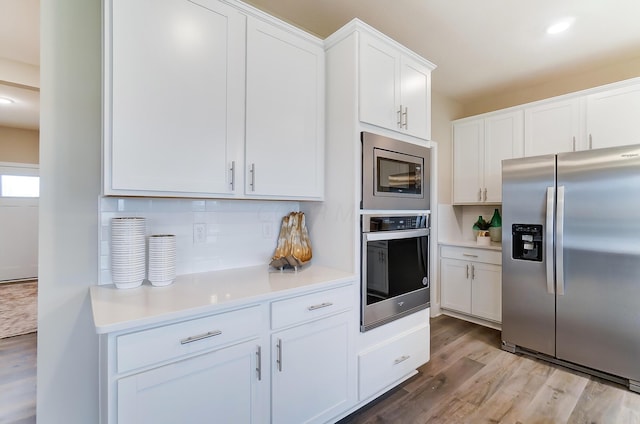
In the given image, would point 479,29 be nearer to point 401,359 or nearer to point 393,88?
point 393,88

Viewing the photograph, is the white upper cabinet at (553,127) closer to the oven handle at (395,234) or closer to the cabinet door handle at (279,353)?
the oven handle at (395,234)

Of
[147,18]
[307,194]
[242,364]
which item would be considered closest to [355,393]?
[242,364]

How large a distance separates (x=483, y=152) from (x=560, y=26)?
133 cm

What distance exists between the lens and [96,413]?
153cm

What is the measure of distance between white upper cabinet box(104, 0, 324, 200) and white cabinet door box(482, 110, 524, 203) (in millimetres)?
2361

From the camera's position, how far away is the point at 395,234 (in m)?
1.95

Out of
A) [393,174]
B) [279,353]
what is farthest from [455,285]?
[279,353]

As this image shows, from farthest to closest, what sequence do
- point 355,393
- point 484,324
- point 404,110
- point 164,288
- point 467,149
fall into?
1. point 467,149
2. point 484,324
3. point 404,110
4. point 355,393
5. point 164,288

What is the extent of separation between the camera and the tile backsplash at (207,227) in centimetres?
155

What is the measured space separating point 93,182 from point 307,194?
1.14 meters

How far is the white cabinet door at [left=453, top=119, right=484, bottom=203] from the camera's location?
3.45 m

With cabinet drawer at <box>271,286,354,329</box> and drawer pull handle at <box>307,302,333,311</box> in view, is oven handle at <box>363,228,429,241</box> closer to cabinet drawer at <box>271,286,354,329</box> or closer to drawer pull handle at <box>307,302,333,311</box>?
cabinet drawer at <box>271,286,354,329</box>

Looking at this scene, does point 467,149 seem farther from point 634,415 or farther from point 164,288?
point 164,288

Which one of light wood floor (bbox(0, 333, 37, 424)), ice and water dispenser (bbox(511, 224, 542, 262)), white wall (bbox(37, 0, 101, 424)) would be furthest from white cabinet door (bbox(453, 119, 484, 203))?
light wood floor (bbox(0, 333, 37, 424))
